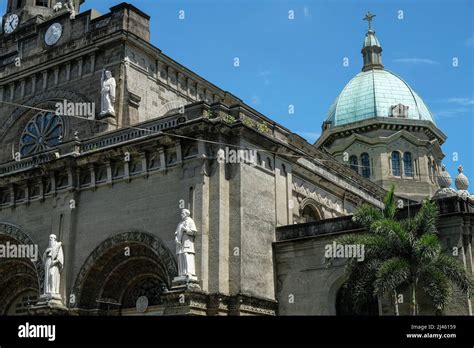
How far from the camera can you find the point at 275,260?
3111cm

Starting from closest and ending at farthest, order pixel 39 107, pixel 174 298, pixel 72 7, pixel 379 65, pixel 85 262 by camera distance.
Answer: pixel 174 298 → pixel 85 262 → pixel 39 107 → pixel 72 7 → pixel 379 65

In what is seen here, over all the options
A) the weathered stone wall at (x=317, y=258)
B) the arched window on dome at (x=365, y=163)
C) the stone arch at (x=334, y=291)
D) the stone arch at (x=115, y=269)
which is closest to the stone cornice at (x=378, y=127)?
the arched window on dome at (x=365, y=163)

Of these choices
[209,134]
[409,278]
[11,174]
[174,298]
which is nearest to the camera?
[409,278]

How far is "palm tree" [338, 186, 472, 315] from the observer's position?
24531mm

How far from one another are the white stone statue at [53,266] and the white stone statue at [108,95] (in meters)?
7.35

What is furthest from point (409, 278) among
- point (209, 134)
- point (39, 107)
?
point (39, 107)

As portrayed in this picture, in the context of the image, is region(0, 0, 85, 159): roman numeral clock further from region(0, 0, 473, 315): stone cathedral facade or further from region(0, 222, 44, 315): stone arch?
region(0, 222, 44, 315): stone arch

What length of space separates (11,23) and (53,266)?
68.7 feet

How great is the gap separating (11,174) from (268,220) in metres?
13.8

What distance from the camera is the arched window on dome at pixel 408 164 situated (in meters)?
59.7

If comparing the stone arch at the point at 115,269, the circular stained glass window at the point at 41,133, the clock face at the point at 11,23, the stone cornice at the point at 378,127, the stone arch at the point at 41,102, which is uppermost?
the clock face at the point at 11,23

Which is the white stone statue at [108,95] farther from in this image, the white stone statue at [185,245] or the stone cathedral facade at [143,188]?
the white stone statue at [185,245]

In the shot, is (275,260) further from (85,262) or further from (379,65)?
(379,65)

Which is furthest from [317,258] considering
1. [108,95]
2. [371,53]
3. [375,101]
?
[371,53]
